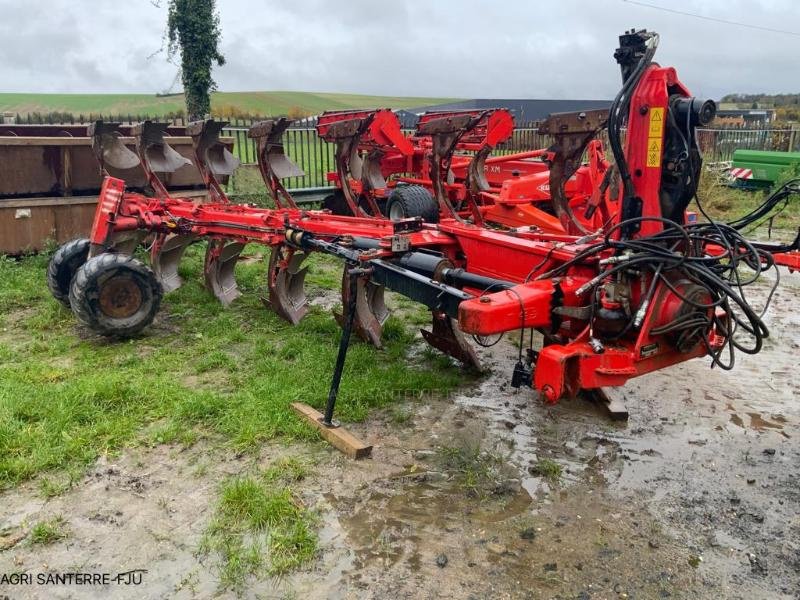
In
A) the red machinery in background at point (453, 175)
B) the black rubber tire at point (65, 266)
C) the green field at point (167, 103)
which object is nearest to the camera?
the black rubber tire at point (65, 266)

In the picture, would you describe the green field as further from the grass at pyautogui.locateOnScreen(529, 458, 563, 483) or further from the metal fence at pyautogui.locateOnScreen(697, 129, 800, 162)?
the grass at pyautogui.locateOnScreen(529, 458, 563, 483)

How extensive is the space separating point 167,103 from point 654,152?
36.5 metres

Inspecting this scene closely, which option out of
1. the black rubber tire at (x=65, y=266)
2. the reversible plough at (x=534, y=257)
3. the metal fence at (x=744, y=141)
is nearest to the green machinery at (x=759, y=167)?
the metal fence at (x=744, y=141)

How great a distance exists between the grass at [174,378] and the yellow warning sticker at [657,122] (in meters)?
2.23

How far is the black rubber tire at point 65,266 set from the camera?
589 cm

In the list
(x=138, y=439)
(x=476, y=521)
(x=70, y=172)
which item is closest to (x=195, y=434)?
(x=138, y=439)

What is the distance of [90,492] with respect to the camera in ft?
10.9

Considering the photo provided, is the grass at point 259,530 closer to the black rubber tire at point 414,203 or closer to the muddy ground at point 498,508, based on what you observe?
the muddy ground at point 498,508

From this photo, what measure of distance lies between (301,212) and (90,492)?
269cm

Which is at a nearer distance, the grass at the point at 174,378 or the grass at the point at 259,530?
the grass at the point at 259,530

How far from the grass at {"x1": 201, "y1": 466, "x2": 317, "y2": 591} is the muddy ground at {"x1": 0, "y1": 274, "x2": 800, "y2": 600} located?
2.5 inches

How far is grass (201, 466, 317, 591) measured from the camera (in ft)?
9.12

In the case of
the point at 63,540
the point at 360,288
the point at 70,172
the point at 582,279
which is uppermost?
the point at 70,172

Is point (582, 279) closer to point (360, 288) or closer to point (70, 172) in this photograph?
point (360, 288)
